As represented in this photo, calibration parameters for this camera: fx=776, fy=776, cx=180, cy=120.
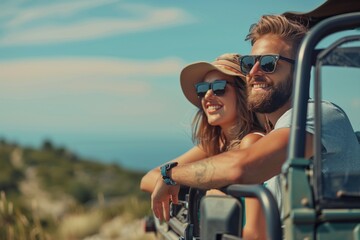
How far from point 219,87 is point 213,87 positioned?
0.04 metres

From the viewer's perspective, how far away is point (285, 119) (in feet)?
11.6

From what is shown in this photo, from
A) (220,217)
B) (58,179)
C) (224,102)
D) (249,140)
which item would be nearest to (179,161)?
(224,102)

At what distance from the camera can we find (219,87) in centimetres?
466

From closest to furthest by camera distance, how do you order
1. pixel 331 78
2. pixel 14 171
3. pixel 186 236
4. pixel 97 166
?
pixel 331 78 → pixel 186 236 → pixel 14 171 → pixel 97 166

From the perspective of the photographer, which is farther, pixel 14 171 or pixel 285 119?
pixel 14 171

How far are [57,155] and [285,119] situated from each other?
127ft

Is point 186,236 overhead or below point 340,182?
below

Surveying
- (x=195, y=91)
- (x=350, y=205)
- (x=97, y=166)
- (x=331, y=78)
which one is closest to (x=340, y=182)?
(x=350, y=205)

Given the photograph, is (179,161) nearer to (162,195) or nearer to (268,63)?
(162,195)

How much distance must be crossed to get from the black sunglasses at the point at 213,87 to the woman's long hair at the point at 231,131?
0.31 feet

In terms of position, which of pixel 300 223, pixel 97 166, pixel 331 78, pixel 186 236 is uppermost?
pixel 331 78

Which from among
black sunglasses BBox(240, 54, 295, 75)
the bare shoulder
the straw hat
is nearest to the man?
black sunglasses BBox(240, 54, 295, 75)

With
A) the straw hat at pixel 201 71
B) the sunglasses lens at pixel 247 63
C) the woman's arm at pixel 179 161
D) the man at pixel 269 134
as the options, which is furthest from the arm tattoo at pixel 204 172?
the woman's arm at pixel 179 161

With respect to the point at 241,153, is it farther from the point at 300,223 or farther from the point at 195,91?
the point at 195,91
